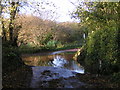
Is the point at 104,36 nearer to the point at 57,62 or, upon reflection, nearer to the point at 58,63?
the point at 58,63

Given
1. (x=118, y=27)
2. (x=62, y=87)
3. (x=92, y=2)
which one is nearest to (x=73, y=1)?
(x=92, y=2)

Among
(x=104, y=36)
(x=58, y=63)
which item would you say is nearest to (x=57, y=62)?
(x=58, y=63)

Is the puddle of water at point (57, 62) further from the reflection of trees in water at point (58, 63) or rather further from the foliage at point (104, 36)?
the foliage at point (104, 36)

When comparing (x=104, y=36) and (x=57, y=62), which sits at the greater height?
(x=104, y=36)

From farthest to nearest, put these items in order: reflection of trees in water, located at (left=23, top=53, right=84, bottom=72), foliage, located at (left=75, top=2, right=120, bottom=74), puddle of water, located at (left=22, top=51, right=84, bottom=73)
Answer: reflection of trees in water, located at (left=23, top=53, right=84, bottom=72) < puddle of water, located at (left=22, top=51, right=84, bottom=73) < foliage, located at (left=75, top=2, right=120, bottom=74)

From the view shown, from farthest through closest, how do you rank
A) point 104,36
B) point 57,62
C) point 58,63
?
1. point 57,62
2. point 58,63
3. point 104,36

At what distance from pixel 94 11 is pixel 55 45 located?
527 inches

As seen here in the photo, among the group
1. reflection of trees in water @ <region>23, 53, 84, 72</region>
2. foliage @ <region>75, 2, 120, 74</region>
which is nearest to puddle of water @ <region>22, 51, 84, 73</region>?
reflection of trees in water @ <region>23, 53, 84, 72</region>

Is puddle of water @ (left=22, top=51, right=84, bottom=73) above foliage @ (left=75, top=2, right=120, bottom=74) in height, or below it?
below

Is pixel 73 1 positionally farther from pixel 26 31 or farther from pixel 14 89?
pixel 26 31

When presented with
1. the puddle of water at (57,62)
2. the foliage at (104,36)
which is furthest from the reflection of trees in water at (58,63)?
the foliage at (104,36)

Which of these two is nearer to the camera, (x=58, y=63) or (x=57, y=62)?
(x=58, y=63)

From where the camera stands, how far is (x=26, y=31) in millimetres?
14898

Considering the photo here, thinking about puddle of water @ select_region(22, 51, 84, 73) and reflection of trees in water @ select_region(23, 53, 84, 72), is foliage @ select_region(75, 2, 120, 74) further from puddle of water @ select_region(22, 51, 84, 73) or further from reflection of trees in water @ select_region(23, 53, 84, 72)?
reflection of trees in water @ select_region(23, 53, 84, 72)
